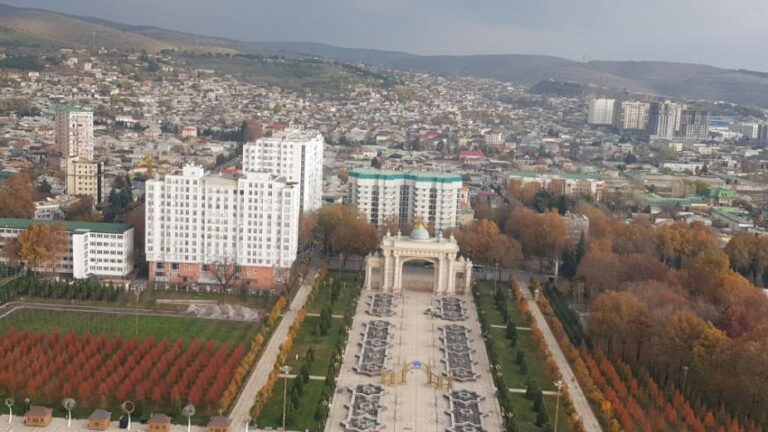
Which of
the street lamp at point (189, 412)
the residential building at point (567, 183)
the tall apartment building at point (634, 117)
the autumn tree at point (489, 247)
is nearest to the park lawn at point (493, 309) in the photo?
the autumn tree at point (489, 247)

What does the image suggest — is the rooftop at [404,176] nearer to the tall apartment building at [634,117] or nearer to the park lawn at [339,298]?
the park lawn at [339,298]

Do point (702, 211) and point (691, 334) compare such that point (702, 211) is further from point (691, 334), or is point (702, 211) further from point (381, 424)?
point (381, 424)

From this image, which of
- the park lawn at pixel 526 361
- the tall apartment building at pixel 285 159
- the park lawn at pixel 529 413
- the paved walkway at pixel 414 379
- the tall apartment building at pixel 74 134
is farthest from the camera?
the tall apartment building at pixel 74 134

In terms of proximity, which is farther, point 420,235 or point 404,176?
point 404,176

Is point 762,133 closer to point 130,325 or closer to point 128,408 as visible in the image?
point 130,325

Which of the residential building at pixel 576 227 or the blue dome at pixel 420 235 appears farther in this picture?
the residential building at pixel 576 227

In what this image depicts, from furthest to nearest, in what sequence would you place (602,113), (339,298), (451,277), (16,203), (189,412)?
(602,113)
(16,203)
(451,277)
(339,298)
(189,412)

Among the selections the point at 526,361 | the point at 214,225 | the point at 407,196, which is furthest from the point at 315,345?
the point at 407,196
